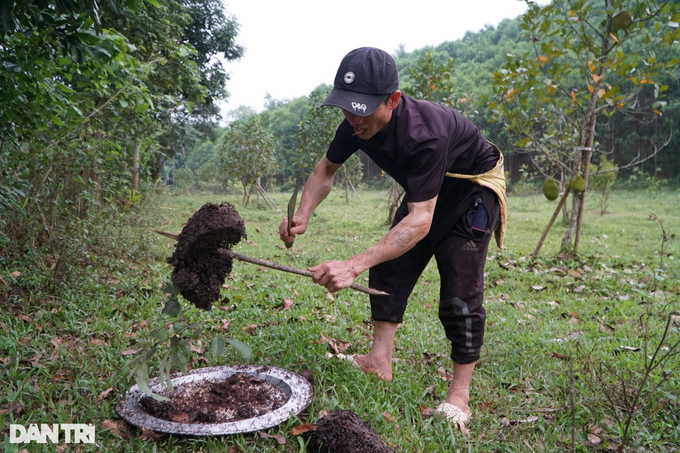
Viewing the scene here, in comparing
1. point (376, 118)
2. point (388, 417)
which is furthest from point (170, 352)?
point (376, 118)

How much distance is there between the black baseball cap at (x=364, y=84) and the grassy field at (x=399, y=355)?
4.98 ft

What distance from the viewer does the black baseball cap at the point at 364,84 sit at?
2164mm

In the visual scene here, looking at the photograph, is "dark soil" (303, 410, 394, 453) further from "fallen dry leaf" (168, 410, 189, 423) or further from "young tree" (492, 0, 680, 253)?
"young tree" (492, 0, 680, 253)

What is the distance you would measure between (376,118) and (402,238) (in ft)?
2.12

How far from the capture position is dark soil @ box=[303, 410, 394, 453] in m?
1.90

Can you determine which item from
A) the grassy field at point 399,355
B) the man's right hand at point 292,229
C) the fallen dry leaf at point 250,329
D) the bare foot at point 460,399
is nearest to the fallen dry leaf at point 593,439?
the grassy field at point 399,355

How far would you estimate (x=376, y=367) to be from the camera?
9.31 feet

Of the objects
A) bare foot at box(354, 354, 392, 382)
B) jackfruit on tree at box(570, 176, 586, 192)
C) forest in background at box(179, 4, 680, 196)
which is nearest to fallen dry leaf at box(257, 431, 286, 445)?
bare foot at box(354, 354, 392, 382)

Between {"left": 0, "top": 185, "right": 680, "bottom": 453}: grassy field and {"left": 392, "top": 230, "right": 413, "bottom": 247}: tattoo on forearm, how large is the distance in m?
0.93

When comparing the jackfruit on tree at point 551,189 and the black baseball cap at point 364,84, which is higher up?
the black baseball cap at point 364,84

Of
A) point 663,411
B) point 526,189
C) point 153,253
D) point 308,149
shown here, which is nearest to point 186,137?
point 308,149

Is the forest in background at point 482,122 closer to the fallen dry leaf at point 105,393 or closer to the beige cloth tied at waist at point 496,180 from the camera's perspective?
the beige cloth tied at waist at point 496,180

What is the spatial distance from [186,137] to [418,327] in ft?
49.7

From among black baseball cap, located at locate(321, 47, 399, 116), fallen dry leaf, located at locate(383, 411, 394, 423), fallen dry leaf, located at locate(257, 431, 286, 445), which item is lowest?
fallen dry leaf, located at locate(383, 411, 394, 423)
